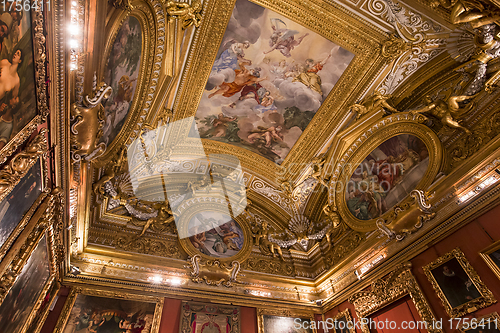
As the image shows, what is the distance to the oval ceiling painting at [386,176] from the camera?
8062mm

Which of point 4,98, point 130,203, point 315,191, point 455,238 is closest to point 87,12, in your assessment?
point 4,98

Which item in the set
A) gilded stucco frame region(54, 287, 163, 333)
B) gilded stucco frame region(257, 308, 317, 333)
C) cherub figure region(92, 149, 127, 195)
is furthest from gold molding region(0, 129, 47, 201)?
gilded stucco frame region(257, 308, 317, 333)

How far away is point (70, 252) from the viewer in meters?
7.02

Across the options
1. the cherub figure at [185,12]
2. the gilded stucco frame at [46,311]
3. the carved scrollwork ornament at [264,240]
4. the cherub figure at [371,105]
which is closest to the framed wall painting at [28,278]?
the gilded stucco frame at [46,311]

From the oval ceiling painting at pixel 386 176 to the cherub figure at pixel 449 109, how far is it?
2.75 feet

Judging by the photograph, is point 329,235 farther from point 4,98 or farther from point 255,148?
point 4,98

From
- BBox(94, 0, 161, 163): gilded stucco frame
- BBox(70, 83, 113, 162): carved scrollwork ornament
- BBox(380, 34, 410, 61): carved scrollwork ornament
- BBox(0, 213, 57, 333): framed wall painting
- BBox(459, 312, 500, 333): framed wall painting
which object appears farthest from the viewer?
BBox(380, 34, 410, 61): carved scrollwork ornament

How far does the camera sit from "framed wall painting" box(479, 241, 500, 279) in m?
5.36

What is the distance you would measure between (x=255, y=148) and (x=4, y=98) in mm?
8543

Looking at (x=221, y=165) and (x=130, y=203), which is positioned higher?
(x=221, y=165)

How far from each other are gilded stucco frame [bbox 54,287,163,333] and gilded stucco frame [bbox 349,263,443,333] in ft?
18.1

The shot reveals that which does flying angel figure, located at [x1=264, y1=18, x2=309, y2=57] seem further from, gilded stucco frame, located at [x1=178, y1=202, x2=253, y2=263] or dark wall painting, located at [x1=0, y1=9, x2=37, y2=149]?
dark wall painting, located at [x1=0, y1=9, x2=37, y2=149]

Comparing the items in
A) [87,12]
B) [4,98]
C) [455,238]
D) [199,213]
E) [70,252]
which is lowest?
[4,98]

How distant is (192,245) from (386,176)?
6647 mm
